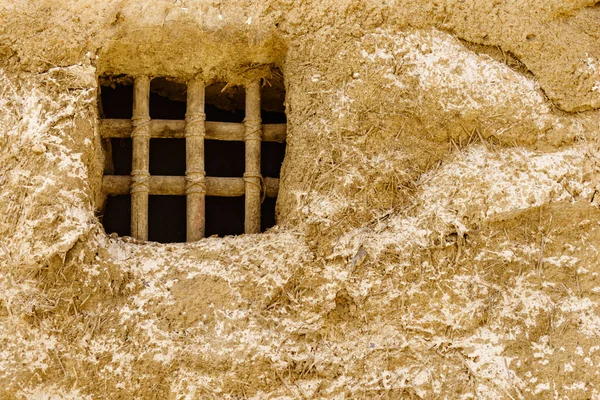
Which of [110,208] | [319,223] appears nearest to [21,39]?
[110,208]

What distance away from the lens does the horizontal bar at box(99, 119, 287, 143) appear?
5.24 ft

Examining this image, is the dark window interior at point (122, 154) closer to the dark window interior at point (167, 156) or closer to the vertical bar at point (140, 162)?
the dark window interior at point (167, 156)

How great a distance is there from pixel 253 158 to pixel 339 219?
260mm

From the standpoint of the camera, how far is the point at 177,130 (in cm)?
161

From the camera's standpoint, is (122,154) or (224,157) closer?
(122,154)

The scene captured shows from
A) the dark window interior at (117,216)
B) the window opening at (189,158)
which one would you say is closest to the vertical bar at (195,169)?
the window opening at (189,158)

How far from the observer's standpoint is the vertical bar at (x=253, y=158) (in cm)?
158

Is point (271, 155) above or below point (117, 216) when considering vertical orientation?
above

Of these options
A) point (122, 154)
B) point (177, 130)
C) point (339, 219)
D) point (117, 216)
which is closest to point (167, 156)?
point (122, 154)

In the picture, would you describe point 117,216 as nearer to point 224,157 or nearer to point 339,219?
point 224,157

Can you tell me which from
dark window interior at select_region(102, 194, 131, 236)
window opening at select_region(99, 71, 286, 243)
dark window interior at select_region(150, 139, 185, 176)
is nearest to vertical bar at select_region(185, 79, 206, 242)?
window opening at select_region(99, 71, 286, 243)

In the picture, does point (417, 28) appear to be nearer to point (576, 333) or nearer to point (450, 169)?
point (450, 169)

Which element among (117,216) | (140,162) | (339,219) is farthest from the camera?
(117,216)

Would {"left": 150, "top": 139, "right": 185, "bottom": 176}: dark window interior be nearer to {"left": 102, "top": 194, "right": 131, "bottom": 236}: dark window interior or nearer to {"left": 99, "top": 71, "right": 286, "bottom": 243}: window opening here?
{"left": 99, "top": 71, "right": 286, "bottom": 243}: window opening
